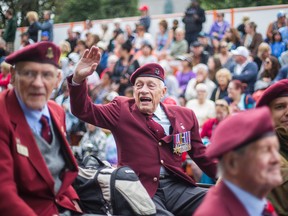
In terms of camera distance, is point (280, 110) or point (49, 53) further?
point (280, 110)

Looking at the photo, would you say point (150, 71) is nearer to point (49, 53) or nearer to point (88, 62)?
point (88, 62)

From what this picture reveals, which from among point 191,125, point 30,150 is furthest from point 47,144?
point 191,125

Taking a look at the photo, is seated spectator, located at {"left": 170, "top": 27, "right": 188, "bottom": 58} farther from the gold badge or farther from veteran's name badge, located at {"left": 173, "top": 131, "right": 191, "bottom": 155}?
the gold badge

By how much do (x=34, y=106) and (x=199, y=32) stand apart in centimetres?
1203

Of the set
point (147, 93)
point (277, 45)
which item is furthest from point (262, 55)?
point (147, 93)

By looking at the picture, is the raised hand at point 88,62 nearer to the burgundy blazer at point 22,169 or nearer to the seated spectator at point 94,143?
the burgundy blazer at point 22,169

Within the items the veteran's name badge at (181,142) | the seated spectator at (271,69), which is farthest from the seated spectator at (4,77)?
the veteran's name badge at (181,142)

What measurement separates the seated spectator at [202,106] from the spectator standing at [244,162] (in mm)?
7072

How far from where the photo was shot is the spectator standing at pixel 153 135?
520 centimetres

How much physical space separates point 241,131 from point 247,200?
0.35 m

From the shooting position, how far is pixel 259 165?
2.99m

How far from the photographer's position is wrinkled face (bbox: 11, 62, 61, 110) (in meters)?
3.87

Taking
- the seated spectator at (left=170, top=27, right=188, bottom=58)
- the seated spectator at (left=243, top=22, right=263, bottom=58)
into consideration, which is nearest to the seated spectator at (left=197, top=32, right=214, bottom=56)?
the seated spectator at (left=170, top=27, right=188, bottom=58)

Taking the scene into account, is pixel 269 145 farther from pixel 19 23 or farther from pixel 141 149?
pixel 19 23
